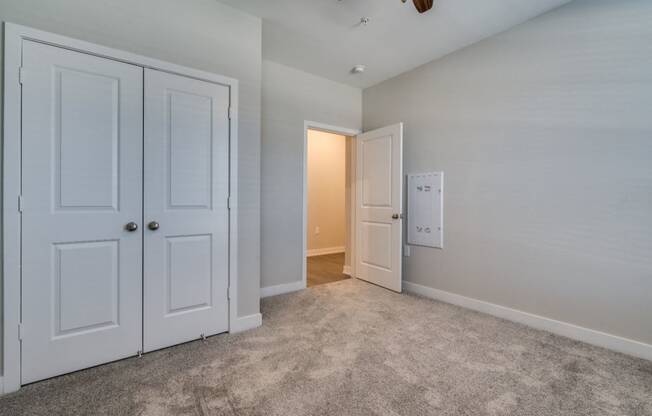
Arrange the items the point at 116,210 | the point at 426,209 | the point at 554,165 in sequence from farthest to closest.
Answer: the point at 426,209
the point at 554,165
the point at 116,210

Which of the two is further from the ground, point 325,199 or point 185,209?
point 325,199

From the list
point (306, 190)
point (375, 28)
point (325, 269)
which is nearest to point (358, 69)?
point (375, 28)

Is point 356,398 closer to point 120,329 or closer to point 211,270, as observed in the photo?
point 211,270

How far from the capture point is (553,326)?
2.39 metres

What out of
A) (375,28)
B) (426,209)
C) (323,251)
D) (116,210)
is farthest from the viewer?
(323,251)

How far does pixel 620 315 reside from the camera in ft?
6.88

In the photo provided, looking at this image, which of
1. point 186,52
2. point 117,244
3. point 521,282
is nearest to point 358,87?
point 186,52

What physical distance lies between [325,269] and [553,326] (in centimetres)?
290

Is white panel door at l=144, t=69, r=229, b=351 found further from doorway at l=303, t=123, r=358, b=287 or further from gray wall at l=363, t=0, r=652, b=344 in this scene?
doorway at l=303, t=123, r=358, b=287

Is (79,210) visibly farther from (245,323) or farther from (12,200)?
(245,323)

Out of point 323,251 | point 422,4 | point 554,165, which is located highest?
point 422,4

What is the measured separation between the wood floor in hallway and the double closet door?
1.84m

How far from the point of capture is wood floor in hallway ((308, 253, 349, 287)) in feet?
12.9

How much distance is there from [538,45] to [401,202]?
1859mm
